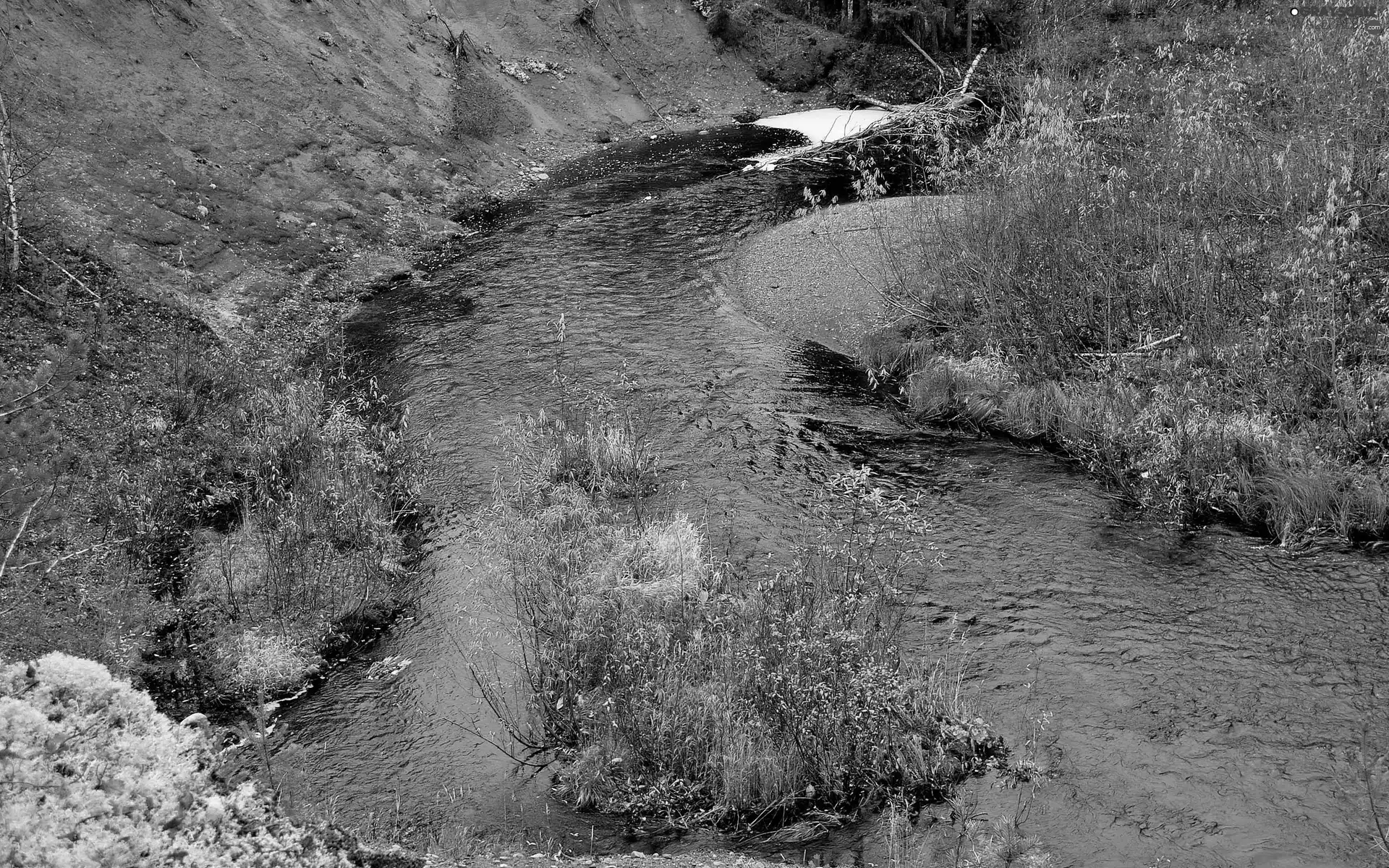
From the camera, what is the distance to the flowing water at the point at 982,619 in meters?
5.59

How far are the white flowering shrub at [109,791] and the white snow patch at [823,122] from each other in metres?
19.5

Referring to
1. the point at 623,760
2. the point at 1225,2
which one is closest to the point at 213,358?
the point at 623,760

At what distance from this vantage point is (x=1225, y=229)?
10820 millimetres

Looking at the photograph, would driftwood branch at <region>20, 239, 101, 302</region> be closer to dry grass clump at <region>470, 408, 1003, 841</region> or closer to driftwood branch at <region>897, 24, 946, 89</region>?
dry grass clump at <region>470, 408, 1003, 841</region>

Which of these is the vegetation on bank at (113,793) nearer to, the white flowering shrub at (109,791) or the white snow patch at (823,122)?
the white flowering shrub at (109,791)

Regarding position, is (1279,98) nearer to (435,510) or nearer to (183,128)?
(435,510)

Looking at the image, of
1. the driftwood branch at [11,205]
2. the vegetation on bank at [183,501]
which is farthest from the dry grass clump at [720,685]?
the driftwood branch at [11,205]

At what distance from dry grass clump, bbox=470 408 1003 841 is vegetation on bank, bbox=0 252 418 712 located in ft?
5.01

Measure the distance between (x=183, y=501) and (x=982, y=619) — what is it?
6733 mm

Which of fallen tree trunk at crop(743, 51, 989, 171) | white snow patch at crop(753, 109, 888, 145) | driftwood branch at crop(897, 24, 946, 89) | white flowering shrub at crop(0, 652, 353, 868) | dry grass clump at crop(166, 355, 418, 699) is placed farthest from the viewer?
driftwood branch at crop(897, 24, 946, 89)

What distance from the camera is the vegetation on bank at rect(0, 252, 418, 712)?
7.21m

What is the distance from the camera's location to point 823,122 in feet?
77.7

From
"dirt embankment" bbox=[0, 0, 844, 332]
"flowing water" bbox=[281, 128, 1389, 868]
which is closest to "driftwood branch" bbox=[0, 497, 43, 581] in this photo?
"flowing water" bbox=[281, 128, 1389, 868]

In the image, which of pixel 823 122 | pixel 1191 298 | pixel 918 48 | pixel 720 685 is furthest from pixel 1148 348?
pixel 918 48
